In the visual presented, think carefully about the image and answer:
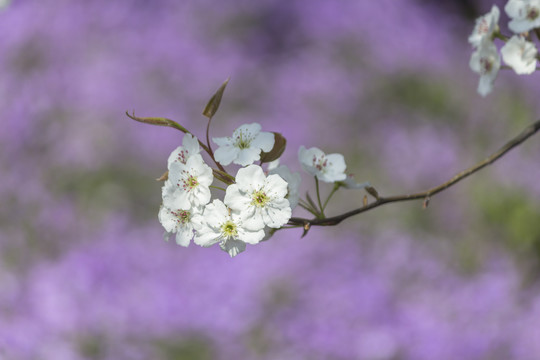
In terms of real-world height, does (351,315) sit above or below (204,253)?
below

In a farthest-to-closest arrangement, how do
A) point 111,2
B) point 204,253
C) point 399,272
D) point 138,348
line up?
point 111,2, point 204,253, point 399,272, point 138,348

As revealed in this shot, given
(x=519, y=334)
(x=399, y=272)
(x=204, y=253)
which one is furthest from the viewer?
(x=204, y=253)

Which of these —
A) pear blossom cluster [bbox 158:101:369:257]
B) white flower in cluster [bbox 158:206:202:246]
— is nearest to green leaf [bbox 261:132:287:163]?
pear blossom cluster [bbox 158:101:369:257]

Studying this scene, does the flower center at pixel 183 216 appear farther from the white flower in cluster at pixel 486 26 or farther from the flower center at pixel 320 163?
the white flower in cluster at pixel 486 26

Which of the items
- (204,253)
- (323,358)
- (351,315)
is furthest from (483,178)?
(204,253)

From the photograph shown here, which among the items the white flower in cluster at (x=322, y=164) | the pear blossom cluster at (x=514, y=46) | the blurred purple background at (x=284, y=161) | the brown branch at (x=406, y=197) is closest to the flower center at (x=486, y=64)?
the pear blossom cluster at (x=514, y=46)

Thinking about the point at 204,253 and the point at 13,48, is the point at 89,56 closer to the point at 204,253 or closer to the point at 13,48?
the point at 13,48
